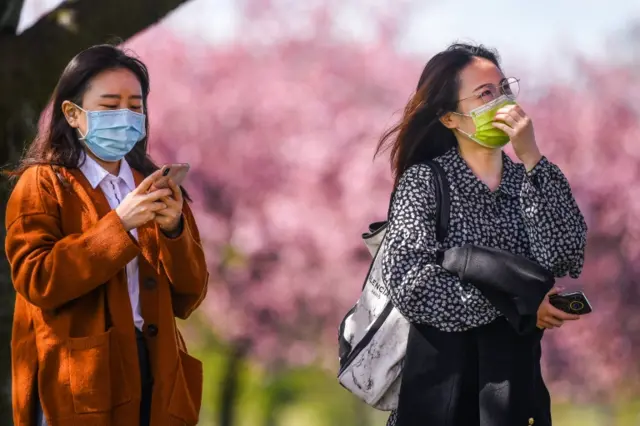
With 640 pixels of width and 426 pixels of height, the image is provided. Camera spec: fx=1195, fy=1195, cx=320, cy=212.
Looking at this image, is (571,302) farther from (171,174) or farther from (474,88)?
(171,174)

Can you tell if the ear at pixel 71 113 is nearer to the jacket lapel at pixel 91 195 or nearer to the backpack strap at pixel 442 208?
the jacket lapel at pixel 91 195

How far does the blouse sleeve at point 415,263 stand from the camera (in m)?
3.01

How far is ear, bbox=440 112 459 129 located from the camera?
3264 millimetres

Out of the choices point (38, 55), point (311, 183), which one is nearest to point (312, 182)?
point (311, 183)

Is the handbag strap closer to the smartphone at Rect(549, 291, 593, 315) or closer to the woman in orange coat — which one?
the smartphone at Rect(549, 291, 593, 315)

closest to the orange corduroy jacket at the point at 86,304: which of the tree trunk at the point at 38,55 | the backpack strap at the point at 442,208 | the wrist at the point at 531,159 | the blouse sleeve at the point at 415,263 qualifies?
the blouse sleeve at the point at 415,263

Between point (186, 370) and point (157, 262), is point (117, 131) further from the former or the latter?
point (186, 370)

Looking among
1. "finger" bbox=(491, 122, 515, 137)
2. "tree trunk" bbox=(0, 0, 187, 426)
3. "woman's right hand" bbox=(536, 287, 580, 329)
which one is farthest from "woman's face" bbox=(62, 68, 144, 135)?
"tree trunk" bbox=(0, 0, 187, 426)

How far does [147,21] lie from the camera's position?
15.3ft

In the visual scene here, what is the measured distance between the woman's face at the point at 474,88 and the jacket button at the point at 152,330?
98 centimetres

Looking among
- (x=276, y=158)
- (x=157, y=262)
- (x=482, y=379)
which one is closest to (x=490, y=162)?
(x=482, y=379)

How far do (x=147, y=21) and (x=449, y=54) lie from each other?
175 cm

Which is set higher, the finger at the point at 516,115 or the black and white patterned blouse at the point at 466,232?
the finger at the point at 516,115

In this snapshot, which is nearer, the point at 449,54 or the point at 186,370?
the point at 186,370
